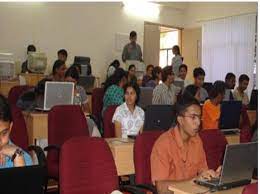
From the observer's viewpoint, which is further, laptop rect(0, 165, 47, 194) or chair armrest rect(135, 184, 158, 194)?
chair armrest rect(135, 184, 158, 194)

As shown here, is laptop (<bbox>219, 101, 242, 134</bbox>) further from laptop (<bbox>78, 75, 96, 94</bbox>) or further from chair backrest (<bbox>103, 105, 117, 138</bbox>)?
laptop (<bbox>78, 75, 96, 94</bbox>)

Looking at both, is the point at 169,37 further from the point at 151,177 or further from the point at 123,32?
the point at 151,177

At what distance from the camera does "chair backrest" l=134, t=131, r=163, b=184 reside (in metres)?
2.78

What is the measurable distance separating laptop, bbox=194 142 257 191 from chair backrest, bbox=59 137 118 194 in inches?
22.5

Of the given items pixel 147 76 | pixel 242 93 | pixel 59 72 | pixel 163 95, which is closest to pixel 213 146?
pixel 163 95

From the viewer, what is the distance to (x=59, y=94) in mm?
4605

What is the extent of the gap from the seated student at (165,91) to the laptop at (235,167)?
362 cm

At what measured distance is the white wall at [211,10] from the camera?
10.6m

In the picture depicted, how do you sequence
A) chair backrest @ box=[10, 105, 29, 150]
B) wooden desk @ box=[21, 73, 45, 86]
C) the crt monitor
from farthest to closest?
the crt monitor → wooden desk @ box=[21, 73, 45, 86] → chair backrest @ box=[10, 105, 29, 150]

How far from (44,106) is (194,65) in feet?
26.2

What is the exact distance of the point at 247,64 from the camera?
10.4m

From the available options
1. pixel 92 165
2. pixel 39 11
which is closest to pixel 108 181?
pixel 92 165

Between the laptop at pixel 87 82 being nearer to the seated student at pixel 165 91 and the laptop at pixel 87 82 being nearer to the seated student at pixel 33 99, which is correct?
the seated student at pixel 165 91

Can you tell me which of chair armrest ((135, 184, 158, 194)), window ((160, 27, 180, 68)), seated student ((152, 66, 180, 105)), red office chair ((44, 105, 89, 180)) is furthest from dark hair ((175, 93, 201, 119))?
window ((160, 27, 180, 68))
